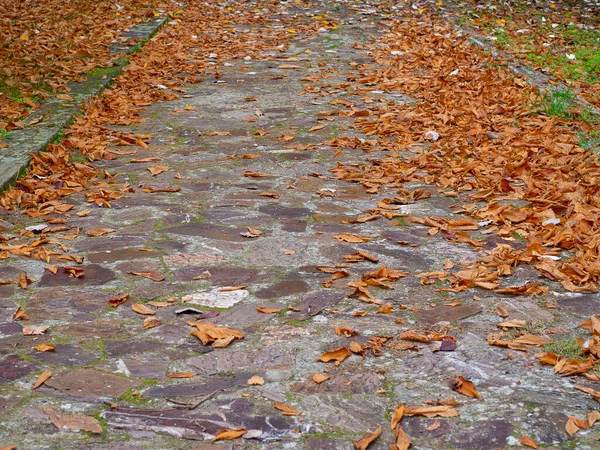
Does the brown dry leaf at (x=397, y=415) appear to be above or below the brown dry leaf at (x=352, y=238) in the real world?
above

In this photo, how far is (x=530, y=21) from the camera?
11.6m

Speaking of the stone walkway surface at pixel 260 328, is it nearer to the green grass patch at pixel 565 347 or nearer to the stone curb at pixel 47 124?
the green grass patch at pixel 565 347

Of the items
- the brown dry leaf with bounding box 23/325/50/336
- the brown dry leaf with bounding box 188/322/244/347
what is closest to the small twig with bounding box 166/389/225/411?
the brown dry leaf with bounding box 188/322/244/347

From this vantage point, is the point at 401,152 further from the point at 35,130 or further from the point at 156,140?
the point at 35,130

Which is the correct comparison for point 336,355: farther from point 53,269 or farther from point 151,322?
point 53,269

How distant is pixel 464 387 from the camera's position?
2.93 metres

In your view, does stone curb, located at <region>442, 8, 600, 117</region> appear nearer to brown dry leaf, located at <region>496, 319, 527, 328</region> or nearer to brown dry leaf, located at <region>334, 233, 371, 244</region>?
brown dry leaf, located at <region>334, 233, 371, 244</region>

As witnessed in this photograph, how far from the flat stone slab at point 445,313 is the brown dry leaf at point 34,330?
1623 mm

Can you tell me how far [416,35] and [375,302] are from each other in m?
7.41

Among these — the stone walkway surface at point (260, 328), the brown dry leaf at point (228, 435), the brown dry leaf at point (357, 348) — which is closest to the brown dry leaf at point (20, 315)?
the stone walkway surface at point (260, 328)

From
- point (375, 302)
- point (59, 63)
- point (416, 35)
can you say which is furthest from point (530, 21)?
point (375, 302)

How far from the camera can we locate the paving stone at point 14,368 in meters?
3.02

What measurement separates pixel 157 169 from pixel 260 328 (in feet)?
8.54

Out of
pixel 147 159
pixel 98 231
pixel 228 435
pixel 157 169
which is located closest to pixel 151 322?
pixel 228 435
